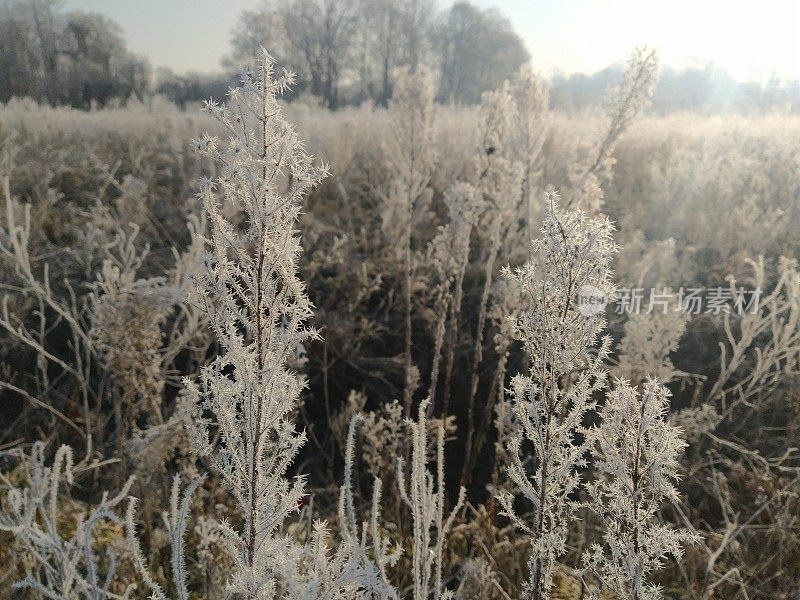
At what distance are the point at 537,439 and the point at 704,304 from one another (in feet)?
10.2

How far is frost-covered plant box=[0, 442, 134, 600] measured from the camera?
3.53 ft

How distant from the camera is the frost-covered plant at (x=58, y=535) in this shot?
108 centimetres

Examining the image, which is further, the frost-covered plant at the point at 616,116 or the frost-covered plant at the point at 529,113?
the frost-covered plant at the point at 529,113

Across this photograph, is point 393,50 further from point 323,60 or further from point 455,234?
point 455,234

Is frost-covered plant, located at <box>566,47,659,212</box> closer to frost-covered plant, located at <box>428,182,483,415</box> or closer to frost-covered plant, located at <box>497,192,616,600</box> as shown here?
frost-covered plant, located at <box>428,182,483,415</box>

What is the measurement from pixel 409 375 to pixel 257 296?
1.62 metres

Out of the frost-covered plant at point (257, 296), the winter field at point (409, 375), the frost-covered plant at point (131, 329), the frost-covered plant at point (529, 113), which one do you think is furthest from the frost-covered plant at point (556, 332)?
the frost-covered plant at point (529, 113)

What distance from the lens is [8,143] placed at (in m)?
5.30

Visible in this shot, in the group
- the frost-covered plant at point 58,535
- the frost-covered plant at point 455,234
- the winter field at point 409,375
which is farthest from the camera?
the frost-covered plant at point 455,234

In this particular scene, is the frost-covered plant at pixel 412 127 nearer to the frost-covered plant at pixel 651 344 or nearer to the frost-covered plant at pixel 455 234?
the frost-covered plant at pixel 455 234

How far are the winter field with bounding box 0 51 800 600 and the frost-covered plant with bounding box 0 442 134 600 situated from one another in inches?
0.7

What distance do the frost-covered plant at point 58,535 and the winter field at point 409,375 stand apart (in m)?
0.02

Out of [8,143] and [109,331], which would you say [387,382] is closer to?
[109,331]

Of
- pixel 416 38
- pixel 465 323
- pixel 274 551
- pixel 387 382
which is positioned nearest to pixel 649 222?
pixel 465 323
